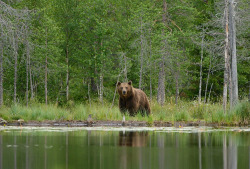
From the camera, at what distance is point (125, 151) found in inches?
444

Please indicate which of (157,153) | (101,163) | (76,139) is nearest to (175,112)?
(76,139)

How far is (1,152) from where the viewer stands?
10.8 metres

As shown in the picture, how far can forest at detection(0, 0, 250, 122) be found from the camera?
24.6 meters

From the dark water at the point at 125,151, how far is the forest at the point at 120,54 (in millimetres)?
6422

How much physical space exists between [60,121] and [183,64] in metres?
12.6

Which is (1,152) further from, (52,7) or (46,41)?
(52,7)

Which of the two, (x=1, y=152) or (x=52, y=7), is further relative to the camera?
(x=52, y=7)

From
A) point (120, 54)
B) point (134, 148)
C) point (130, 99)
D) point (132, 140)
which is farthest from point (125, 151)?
point (120, 54)

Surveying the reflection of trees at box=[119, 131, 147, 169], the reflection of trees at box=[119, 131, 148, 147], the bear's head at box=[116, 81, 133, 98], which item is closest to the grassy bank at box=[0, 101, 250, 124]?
the bear's head at box=[116, 81, 133, 98]

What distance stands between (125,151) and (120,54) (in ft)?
59.7

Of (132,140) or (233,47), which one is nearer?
(132,140)

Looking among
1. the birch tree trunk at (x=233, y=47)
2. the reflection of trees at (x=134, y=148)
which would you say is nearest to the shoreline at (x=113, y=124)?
the reflection of trees at (x=134, y=148)

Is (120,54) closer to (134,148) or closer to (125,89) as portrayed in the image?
(125,89)

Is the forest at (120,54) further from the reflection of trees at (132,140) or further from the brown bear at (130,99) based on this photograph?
the reflection of trees at (132,140)
